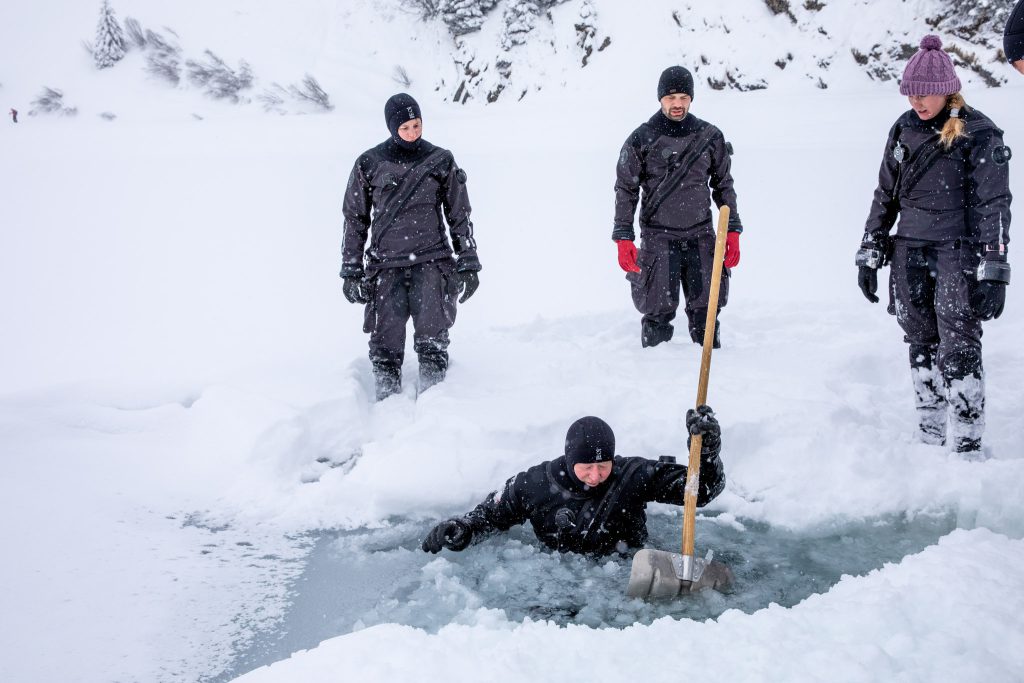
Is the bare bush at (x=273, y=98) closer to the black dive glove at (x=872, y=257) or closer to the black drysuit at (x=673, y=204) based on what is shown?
the black drysuit at (x=673, y=204)

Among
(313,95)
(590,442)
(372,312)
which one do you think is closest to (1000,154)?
(590,442)

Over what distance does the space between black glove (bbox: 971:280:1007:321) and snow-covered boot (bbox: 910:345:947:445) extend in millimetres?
512

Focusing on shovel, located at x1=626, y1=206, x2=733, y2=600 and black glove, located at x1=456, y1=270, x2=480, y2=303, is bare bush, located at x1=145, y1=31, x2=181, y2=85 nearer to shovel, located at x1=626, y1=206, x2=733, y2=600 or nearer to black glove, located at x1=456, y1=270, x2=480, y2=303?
black glove, located at x1=456, y1=270, x2=480, y2=303

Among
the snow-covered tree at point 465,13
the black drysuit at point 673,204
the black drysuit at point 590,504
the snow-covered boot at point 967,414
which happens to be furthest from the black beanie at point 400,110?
the snow-covered tree at point 465,13

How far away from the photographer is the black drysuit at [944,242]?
3568 mm

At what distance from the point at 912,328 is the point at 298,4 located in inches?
1022

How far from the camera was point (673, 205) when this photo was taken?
16.8 ft

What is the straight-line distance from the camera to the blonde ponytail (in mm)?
3586

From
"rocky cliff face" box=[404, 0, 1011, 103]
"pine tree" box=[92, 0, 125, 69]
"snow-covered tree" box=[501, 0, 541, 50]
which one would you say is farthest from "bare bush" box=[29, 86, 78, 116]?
"snow-covered tree" box=[501, 0, 541, 50]

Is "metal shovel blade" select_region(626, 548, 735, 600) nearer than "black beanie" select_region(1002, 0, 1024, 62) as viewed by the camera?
No

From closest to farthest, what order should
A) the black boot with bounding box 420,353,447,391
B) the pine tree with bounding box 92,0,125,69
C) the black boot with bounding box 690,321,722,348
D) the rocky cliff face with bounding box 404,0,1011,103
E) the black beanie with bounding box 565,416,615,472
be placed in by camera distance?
the black beanie with bounding box 565,416,615,472
the black boot with bounding box 420,353,447,391
the black boot with bounding box 690,321,722,348
the rocky cliff face with bounding box 404,0,1011,103
the pine tree with bounding box 92,0,125,69

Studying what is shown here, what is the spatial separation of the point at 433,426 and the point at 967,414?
2.65 meters

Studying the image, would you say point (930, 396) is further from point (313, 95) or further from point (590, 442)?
point (313, 95)

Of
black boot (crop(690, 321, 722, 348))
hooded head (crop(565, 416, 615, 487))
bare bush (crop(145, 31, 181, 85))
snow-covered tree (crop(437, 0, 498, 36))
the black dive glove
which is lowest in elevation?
hooded head (crop(565, 416, 615, 487))
